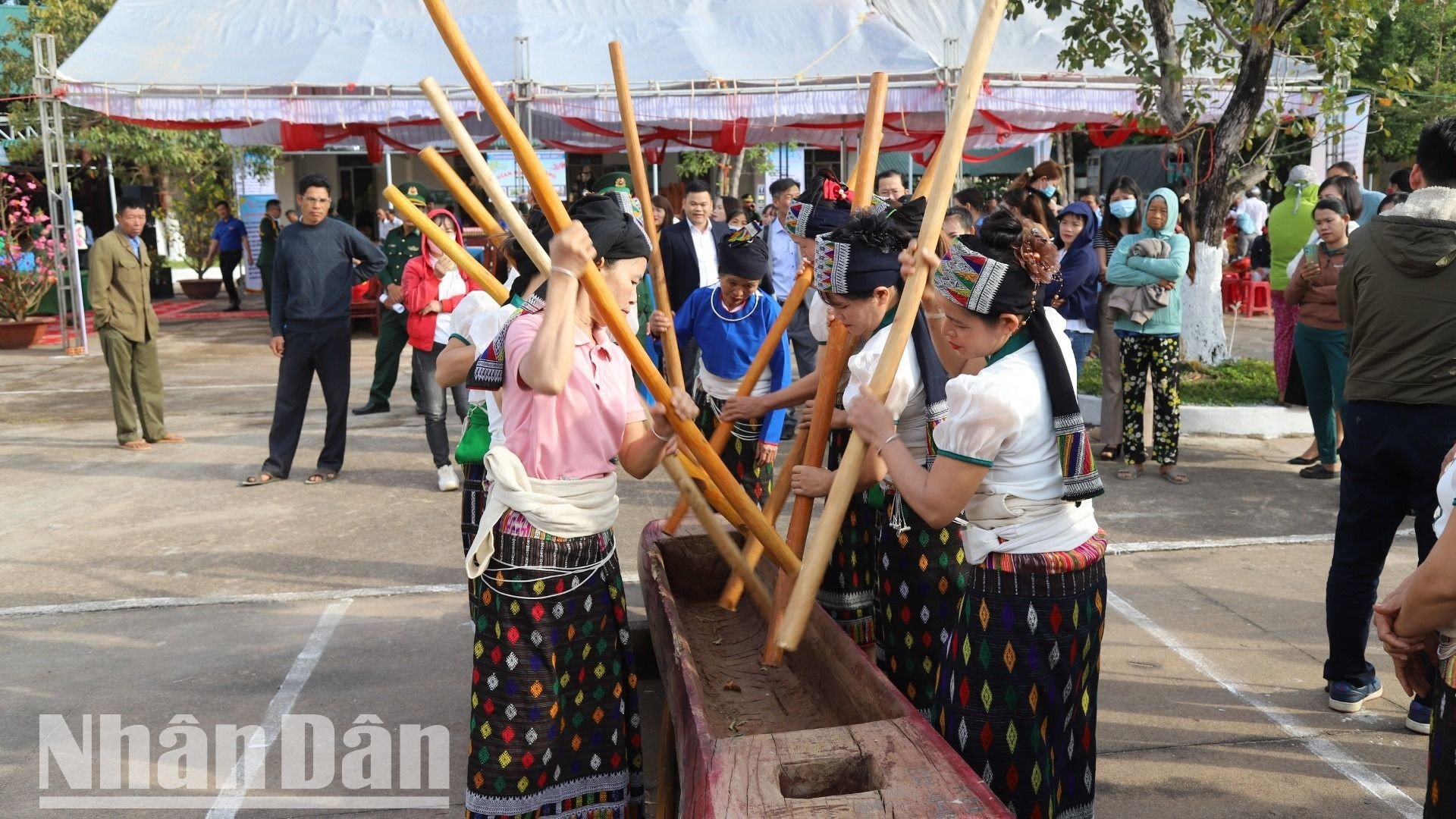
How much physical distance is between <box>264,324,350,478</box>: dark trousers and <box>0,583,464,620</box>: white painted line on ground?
2.21m

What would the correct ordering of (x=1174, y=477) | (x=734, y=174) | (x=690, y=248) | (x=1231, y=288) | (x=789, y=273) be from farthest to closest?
(x=734, y=174)
(x=1231, y=288)
(x=789, y=273)
(x=690, y=248)
(x=1174, y=477)

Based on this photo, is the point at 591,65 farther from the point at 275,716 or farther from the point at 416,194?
the point at 275,716

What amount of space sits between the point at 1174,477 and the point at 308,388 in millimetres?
5452

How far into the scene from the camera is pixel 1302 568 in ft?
18.4

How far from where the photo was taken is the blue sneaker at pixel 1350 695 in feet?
13.3

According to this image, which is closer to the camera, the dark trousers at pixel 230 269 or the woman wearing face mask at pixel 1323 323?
the woman wearing face mask at pixel 1323 323

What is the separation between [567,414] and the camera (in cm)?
294

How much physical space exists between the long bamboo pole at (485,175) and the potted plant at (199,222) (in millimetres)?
19507

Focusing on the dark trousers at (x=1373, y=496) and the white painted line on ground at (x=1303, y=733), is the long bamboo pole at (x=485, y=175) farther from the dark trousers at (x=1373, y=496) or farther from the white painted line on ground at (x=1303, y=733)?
the white painted line on ground at (x=1303, y=733)

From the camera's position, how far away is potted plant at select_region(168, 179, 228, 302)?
67.9 feet

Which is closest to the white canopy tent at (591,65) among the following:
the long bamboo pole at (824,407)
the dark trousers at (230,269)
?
the dark trousers at (230,269)

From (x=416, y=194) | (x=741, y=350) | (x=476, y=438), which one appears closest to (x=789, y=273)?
(x=416, y=194)

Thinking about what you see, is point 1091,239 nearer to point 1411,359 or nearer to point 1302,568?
point 1302,568

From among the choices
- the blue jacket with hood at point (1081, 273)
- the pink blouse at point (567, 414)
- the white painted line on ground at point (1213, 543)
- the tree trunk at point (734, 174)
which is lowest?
the white painted line on ground at point (1213, 543)
